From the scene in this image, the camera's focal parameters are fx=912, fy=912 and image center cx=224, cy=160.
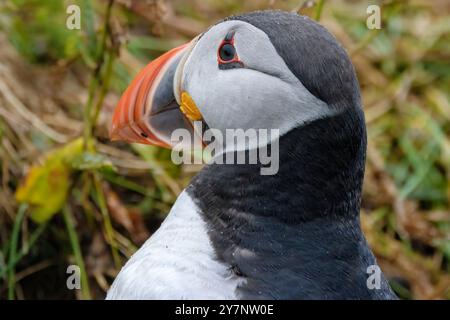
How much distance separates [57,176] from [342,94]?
1.58 metres

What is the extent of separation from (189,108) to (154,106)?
5.1 inches

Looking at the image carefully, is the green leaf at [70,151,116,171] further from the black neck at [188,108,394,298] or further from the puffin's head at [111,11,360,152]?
the black neck at [188,108,394,298]

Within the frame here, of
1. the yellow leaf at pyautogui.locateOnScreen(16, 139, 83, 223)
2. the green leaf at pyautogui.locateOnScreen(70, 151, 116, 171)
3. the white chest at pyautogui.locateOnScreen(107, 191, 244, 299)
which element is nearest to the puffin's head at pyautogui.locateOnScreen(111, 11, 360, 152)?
the white chest at pyautogui.locateOnScreen(107, 191, 244, 299)

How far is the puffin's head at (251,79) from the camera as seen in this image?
247 centimetres

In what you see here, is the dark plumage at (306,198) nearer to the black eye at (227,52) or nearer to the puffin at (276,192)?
the puffin at (276,192)

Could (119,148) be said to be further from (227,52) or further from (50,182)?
(227,52)

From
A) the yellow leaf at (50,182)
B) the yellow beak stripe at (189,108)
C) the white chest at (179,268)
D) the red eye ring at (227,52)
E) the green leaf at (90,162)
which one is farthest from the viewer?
the yellow leaf at (50,182)

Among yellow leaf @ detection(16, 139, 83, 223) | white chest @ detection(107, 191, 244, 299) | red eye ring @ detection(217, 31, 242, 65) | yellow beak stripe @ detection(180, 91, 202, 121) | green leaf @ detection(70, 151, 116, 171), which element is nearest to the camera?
white chest @ detection(107, 191, 244, 299)

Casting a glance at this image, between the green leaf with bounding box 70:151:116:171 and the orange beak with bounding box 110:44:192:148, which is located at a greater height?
the orange beak with bounding box 110:44:192:148

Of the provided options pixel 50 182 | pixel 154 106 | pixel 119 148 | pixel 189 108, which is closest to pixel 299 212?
pixel 189 108

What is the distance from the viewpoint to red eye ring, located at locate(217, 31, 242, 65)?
8.57 feet

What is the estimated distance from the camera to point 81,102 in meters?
4.47

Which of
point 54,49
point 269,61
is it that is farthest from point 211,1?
point 269,61

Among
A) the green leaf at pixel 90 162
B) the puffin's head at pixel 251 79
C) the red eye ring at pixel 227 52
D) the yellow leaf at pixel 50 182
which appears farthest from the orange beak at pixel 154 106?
the yellow leaf at pixel 50 182
